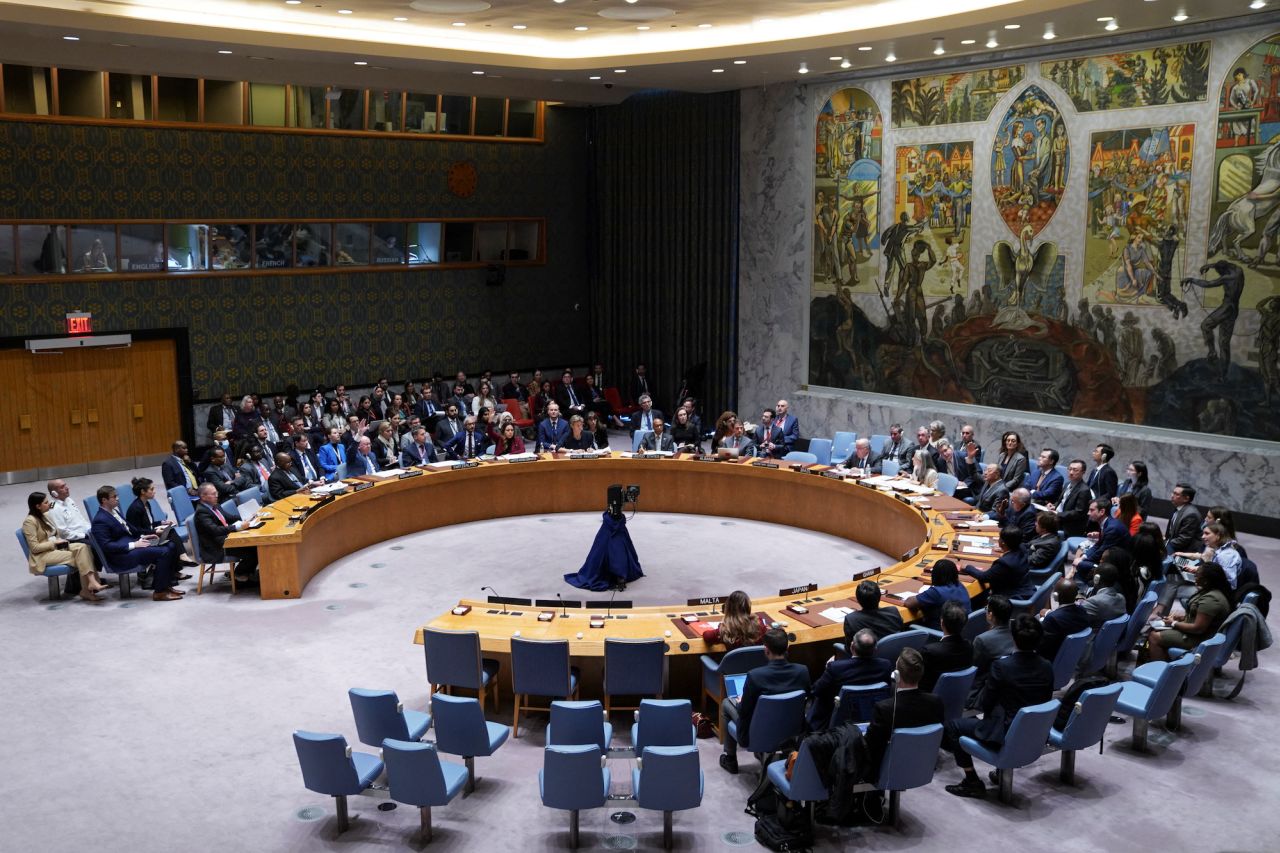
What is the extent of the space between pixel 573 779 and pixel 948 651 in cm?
254

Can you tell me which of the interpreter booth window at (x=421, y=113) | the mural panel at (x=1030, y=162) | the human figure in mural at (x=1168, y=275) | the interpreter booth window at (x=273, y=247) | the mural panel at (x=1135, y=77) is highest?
the interpreter booth window at (x=421, y=113)

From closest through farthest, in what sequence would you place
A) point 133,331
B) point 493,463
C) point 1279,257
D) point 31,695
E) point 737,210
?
1. point 31,695
2. point 1279,257
3. point 493,463
4. point 133,331
5. point 737,210

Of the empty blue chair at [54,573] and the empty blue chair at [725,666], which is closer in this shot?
the empty blue chair at [725,666]

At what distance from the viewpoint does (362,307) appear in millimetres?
19141

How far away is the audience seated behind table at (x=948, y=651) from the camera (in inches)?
287

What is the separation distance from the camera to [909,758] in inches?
258

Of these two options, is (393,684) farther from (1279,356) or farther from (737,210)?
(737,210)

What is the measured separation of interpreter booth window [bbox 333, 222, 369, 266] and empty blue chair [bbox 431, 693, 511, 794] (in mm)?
13158

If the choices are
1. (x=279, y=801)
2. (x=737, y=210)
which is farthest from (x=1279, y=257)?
(x=279, y=801)

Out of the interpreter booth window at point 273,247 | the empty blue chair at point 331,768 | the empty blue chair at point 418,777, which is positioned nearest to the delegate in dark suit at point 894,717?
the empty blue chair at point 418,777

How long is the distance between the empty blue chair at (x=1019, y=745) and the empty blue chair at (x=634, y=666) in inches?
78.2

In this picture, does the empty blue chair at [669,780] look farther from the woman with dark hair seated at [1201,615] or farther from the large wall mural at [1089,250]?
the large wall mural at [1089,250]

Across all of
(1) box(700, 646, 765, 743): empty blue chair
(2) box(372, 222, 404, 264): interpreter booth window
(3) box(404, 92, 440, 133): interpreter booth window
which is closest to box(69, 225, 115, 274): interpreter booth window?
(2) box(372, 222, 404, 264): interpreter booth window

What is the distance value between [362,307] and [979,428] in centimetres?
987
